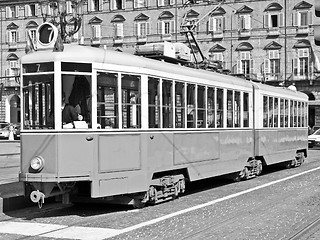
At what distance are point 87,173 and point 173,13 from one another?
5427 centimetres

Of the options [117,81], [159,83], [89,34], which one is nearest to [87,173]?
[117,81]

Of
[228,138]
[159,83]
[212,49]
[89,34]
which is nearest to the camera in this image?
[159,83]

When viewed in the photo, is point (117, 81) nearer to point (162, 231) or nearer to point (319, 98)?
point (162, 231)

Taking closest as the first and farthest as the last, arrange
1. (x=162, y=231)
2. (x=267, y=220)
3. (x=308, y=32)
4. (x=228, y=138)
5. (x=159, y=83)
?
(x=162, y=231) → (x=267, y=220) → (x=159, y=83) → (x=228, y=138) → (x=308, y=32)

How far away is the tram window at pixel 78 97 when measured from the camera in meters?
10.2

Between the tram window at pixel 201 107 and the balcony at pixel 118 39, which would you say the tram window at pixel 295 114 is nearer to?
the tram window at pixel 201 107

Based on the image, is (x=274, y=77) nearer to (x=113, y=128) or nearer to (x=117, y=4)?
(x=117, y=4)

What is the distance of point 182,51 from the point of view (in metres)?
14.8

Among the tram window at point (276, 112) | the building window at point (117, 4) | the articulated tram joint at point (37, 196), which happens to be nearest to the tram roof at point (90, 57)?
the articulated tram joint at point (37, 196)

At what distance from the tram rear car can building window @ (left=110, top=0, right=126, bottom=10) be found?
53586mm

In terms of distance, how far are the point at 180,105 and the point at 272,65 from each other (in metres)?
50.1

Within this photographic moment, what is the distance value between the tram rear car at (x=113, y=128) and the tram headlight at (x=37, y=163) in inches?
0.7

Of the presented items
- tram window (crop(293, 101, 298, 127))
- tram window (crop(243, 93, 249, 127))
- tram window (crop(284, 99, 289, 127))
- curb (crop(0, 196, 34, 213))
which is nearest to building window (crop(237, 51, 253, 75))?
tram window (crop(293, 101, 298, 127))

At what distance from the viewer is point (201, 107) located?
43.7 ft
